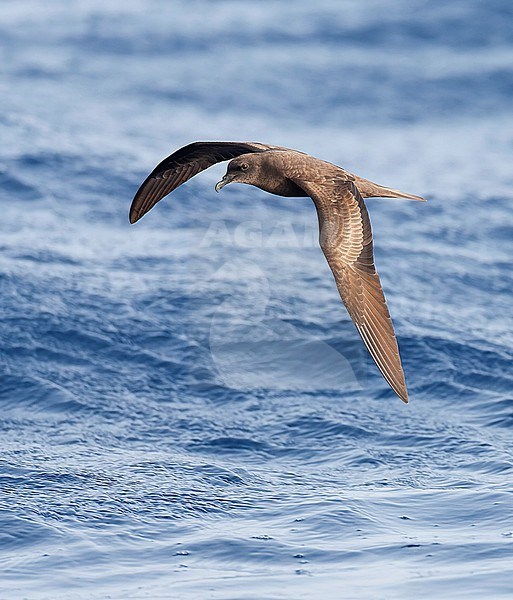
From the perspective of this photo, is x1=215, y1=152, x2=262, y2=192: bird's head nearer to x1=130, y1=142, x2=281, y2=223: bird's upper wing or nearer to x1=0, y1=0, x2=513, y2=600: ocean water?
x1=130, y1=142, x2=281, y2=223: bird's upper wing

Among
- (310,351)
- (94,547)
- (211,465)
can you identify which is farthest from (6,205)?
(94,547)

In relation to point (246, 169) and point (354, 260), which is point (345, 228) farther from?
point (246, 169)

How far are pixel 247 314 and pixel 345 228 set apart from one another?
15.0ft

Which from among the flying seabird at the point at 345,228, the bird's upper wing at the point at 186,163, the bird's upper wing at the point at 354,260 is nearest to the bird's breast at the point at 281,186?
the flying seabird at the point at 345,228

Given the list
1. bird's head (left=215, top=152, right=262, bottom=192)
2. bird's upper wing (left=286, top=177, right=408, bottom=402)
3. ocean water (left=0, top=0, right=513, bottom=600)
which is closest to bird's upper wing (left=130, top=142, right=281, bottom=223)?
bird's head (left=215, top=152, right=262, bottom=192)

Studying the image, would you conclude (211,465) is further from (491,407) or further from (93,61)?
(93,61)

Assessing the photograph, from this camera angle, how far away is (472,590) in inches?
272

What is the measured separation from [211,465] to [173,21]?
991cm

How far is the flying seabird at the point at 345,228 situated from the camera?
6949mm

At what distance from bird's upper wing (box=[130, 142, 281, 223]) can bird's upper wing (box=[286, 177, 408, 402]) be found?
764 mm

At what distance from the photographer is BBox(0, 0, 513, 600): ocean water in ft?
25.1

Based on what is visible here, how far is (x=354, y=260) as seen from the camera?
7.10m

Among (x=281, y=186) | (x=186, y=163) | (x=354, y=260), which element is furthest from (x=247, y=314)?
(x=354, y=260)

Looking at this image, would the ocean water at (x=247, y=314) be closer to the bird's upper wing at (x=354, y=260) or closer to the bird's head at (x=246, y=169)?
the bird's upper wing at (x=354, y=260)
